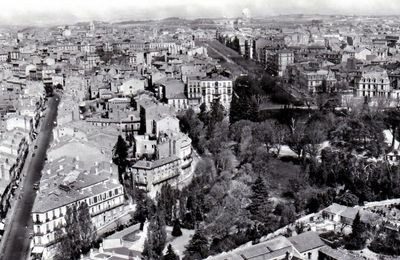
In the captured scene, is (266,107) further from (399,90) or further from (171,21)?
(171,21)

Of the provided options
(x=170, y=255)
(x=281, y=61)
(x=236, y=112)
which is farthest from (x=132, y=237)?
(x=281, y=61)

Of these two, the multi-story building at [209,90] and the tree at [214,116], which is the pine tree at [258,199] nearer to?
the tree at [214,116]

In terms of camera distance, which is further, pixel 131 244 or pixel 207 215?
pixel 207 215

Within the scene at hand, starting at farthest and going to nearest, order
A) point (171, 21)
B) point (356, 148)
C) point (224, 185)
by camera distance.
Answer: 1. point (171, 21)
2. point (356, 148)
3. point (224, 185)

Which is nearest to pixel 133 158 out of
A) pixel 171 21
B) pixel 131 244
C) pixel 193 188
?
pixel 193 188

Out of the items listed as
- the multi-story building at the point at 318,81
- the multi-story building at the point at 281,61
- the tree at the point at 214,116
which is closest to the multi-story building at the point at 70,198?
the tree at the point at 214,116
